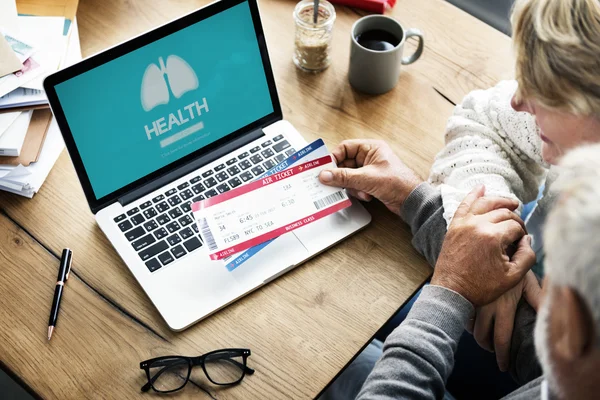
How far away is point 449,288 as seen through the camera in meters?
0.95

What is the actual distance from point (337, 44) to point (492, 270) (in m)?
0.60

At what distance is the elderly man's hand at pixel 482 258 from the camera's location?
3.13ft

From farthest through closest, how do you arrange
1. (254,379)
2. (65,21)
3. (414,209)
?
(65,21)
(414,209)
(254,379)

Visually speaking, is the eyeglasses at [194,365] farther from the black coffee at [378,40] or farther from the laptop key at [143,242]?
the black coffee at [378,40]

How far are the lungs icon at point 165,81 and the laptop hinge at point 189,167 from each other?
0.13 m

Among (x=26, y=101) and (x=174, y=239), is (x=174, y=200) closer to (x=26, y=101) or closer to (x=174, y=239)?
(x=174, y=239)

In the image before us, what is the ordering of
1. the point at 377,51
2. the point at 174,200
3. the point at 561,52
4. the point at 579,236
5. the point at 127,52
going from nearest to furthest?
the point at 579,236 → the point at 561,52 → the point at 127,52 → the point at 174,200 → the point at 377,51

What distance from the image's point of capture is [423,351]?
89cm

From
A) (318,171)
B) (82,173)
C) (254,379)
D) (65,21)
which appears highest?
(65,21)

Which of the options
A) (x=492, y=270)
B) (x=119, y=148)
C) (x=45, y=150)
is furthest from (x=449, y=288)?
(x=45, y=150)

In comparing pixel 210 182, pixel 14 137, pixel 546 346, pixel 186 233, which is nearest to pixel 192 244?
pixel 186 233

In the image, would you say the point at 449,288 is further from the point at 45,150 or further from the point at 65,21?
the point at 65,21

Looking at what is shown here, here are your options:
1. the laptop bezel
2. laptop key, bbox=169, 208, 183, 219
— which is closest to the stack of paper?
the laptop bezel

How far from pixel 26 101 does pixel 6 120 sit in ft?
0.16
